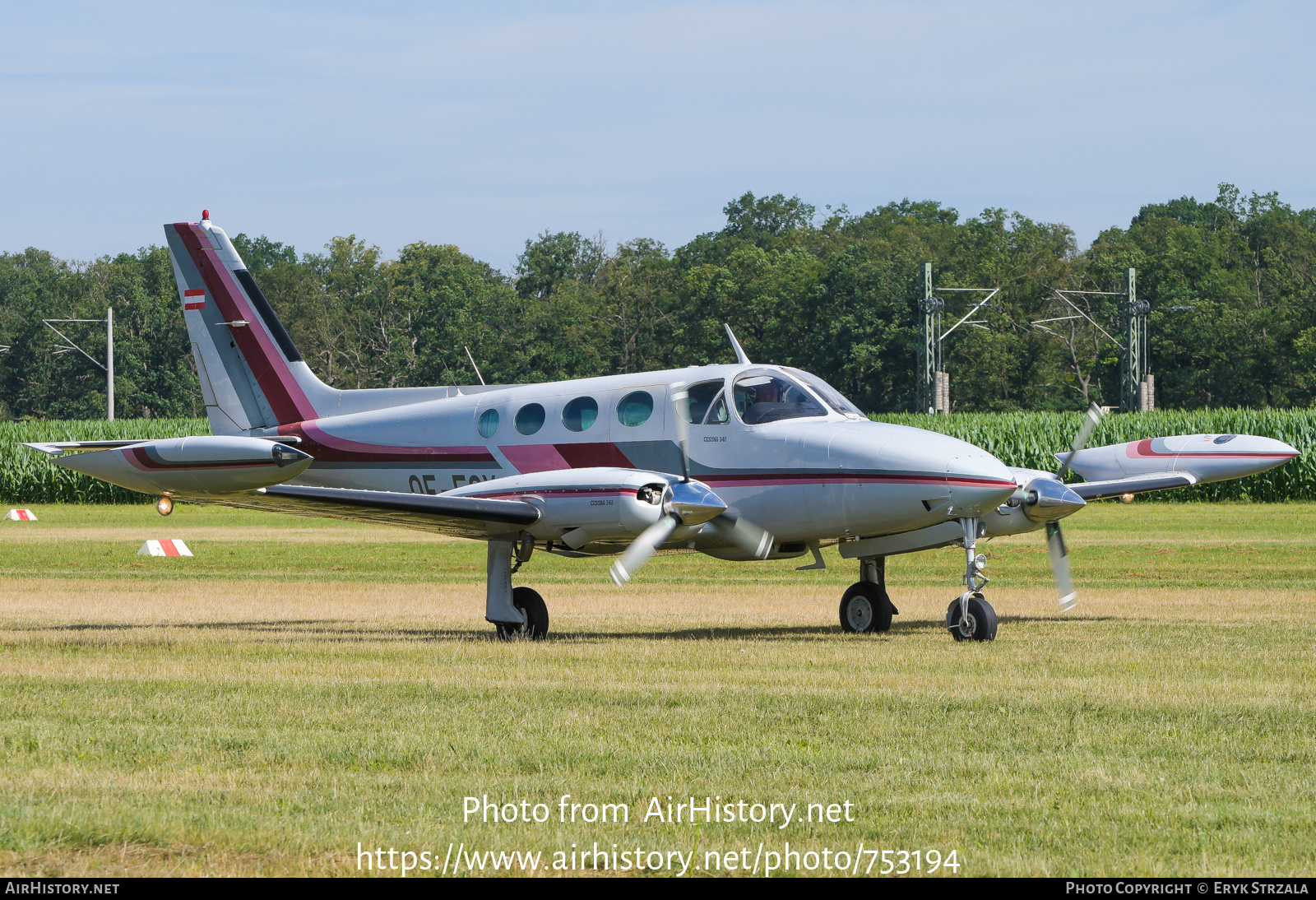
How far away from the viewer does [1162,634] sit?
53.3ft

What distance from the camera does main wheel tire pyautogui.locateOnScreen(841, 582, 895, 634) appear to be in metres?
17.2

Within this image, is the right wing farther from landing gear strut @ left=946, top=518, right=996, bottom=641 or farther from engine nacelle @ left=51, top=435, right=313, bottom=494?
landing gear strut @ left=946, top=518, right=996, bottom=641

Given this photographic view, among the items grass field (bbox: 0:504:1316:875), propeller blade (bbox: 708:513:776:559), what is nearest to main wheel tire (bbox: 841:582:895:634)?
grass field (bbox: 0:504:1316:875)

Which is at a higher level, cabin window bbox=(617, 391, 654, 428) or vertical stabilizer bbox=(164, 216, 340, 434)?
vertical stabilizer bbox=(164, 216, 340, 434)

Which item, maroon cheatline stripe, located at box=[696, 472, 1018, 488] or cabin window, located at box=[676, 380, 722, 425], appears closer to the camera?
maroon cheatline stripe, located at box=[696, 472, 1018, 488]

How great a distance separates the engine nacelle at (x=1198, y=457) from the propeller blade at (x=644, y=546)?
6.17 metres

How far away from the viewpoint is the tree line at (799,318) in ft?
287

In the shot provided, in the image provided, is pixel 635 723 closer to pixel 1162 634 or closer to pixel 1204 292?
pixel 1162 634

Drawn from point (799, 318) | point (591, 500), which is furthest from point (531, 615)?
point (799, 318)

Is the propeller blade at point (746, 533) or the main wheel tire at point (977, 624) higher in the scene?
the propeller blade at point (746, 533)

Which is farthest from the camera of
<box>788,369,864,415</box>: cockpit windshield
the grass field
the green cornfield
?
the green cornfield

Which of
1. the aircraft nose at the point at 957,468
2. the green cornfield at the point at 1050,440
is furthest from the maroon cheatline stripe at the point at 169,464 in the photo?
the green cornfield at the point at 1050,440

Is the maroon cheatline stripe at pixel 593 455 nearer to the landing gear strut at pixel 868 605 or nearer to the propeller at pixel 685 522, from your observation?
the propeller at pixel 685 522

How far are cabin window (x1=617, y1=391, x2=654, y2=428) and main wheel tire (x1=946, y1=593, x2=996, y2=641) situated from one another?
13.0 ft
